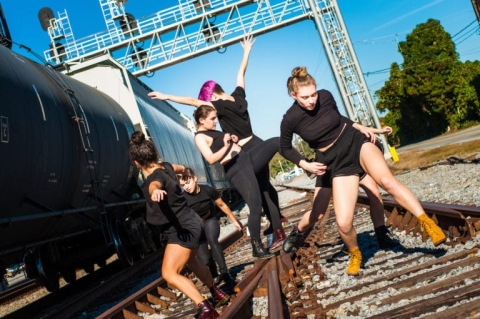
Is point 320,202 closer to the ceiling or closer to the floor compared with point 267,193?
closer to the floor

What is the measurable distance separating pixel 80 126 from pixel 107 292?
2371 mm

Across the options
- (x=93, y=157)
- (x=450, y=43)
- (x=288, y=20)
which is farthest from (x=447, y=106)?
(x=93, y=157)

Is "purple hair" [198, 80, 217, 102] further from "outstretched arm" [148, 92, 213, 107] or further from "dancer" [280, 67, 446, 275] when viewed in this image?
"dancer" [280, 67, 446, 275]

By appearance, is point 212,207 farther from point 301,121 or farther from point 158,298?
point 301,121

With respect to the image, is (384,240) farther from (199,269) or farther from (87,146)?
(87,146)

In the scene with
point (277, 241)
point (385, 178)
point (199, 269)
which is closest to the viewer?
point (385, 178)

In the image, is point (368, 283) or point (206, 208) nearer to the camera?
point (368, 283)

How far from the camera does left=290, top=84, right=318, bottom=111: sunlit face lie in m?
4.43

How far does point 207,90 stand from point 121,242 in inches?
186

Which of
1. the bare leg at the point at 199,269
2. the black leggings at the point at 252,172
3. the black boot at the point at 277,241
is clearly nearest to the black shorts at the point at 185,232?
the bare leg at the point at 199,269

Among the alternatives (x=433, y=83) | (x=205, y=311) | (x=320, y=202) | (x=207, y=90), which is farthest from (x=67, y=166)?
(x=433, y=83)

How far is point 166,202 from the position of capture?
4414 millimetres

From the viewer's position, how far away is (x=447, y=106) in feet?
155

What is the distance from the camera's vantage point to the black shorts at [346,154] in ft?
14.9
